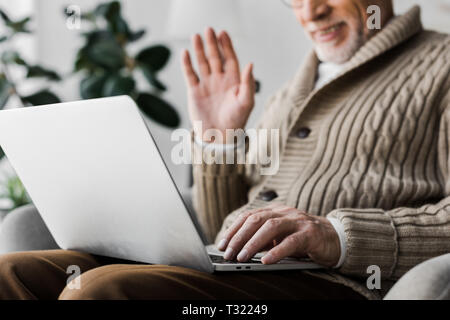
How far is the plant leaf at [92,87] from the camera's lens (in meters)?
2.16

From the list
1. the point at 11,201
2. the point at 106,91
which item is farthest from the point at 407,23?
the point at 11,201

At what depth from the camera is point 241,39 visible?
6.93 feet

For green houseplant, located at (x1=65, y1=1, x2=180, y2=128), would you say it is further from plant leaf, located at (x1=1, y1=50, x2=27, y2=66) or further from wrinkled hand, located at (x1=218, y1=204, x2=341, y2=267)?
wrinkled hand, located at (x1=218, y1=204, x2=341, y2=267)

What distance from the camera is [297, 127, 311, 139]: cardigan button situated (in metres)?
1.21

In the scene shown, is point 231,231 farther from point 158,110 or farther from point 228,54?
point 158,110

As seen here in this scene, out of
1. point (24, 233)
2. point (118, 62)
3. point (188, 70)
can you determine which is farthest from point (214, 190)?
point (118, 62)

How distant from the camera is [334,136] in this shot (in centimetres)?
→ 116

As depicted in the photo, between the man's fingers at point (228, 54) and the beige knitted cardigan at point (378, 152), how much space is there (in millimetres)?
172

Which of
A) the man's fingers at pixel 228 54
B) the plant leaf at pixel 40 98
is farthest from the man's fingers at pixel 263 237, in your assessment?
the plant leaf at pixel 40 98

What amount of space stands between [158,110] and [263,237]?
1.49 m

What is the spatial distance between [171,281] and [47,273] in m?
0.25

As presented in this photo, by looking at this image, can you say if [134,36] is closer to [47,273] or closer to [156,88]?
[156,88]

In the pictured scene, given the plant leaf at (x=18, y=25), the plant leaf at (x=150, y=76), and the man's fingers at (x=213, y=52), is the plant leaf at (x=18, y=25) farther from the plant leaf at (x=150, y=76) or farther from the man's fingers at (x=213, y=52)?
the man's fingers at (x=213, y=52)

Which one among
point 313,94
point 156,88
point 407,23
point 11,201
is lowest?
point 11,201
